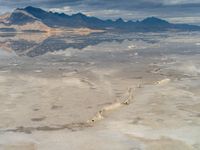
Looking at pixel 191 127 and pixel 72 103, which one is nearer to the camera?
pixel 191 127

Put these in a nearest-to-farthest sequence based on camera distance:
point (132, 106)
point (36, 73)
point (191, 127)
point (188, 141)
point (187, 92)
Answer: point (188, 141)
point (191, 127)
point (132, 106)
point (187, 92)
point (36, 73)

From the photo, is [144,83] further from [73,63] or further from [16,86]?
[73,63]

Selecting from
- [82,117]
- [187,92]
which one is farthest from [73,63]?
[82,117]

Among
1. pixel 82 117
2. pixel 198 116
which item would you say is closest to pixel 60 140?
pixel 82 117

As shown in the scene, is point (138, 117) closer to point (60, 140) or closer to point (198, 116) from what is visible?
point (198, 116)

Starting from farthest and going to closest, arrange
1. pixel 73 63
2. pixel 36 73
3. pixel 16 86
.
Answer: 1. pixel 73 63
2. pixel 36 73
3. pixel 16 86

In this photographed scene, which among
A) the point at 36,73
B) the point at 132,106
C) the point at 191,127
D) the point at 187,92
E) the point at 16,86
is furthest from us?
the point at 36,73
